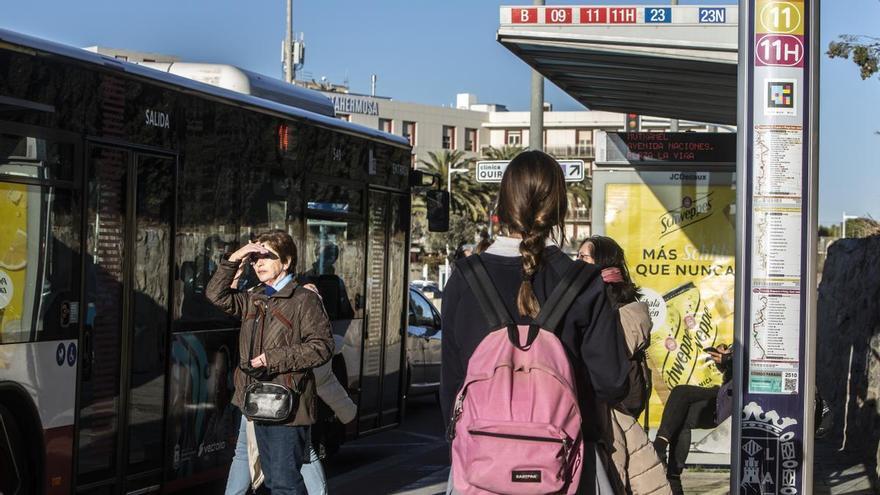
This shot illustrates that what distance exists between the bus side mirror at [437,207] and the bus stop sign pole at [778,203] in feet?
20.9

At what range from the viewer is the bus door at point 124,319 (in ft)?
24.5

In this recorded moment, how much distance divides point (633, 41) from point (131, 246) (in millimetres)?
3473

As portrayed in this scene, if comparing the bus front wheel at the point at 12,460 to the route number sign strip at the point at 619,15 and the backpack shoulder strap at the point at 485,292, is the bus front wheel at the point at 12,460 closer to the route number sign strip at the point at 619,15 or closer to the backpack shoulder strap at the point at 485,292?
the backpack shoulder strap at the point at 485,292

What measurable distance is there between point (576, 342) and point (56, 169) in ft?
14.2

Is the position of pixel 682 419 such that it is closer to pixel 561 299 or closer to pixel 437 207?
pixel 437 207

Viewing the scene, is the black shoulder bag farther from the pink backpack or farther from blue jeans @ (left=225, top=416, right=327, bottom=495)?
the pink backpack

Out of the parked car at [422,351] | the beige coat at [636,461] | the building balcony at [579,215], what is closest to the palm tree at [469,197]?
the building balcony at [579,215]

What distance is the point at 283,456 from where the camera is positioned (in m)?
6.68

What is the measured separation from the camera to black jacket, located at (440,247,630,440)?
364 centimetres

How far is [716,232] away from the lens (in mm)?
11047

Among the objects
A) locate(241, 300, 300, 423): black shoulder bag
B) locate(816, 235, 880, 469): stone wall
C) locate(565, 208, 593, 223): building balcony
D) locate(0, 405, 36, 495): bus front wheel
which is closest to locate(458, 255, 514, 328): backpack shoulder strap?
locate(241, 300, 300, 423): black shoulder bag

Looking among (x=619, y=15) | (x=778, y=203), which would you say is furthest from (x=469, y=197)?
(x=778, y=203)

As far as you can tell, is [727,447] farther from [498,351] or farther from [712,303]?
[498,351]

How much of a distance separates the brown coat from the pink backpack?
315 cm
